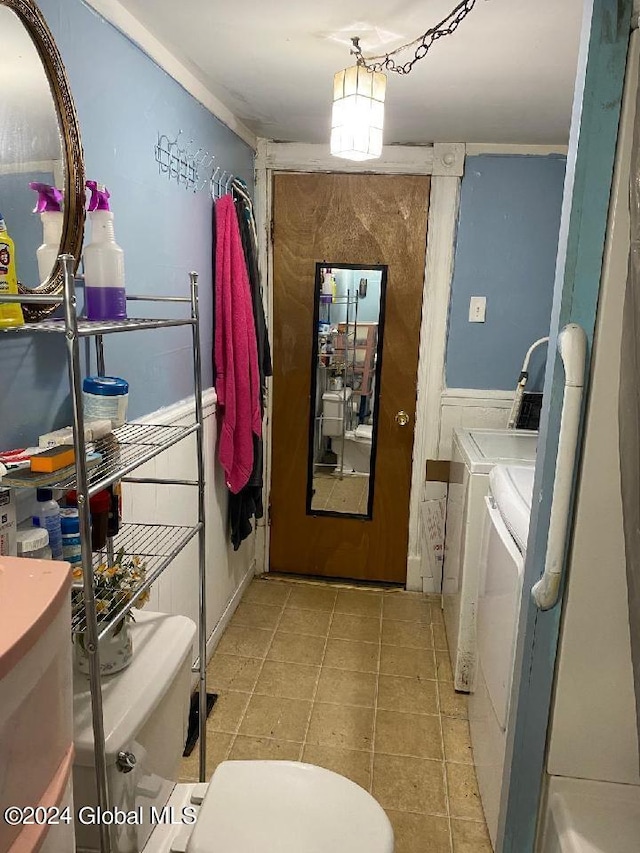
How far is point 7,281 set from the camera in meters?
1.04

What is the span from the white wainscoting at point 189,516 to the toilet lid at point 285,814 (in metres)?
0.67

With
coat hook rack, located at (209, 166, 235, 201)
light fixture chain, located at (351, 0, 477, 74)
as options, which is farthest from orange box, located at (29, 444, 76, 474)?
coat hook rack, located at (209, 166, 235, 201)

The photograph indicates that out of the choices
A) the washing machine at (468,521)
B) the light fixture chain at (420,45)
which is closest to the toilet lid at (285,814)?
the washing machine at (468,521)

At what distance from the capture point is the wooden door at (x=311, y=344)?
287 cm

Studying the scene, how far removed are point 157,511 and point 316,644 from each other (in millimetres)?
1108

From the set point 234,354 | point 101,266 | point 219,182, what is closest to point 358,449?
point 234,354

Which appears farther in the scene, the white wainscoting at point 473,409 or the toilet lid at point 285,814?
the white wainscoting at point 473,409

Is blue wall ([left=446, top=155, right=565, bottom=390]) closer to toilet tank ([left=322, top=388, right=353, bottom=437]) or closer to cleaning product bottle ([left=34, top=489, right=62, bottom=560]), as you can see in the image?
toilet tank ([left=322, top=388, right=353, bottom=437])

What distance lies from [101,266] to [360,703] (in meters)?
1.81

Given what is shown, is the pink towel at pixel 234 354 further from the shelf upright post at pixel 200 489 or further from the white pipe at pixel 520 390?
the white pipe at pixel 520 390

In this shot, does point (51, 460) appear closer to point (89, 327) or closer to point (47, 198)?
point (89, 327)

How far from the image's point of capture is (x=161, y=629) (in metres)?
1.37

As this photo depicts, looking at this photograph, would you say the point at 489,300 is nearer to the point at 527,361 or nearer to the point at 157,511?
the point at 527,361

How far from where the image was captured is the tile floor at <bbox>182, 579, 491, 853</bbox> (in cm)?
185
